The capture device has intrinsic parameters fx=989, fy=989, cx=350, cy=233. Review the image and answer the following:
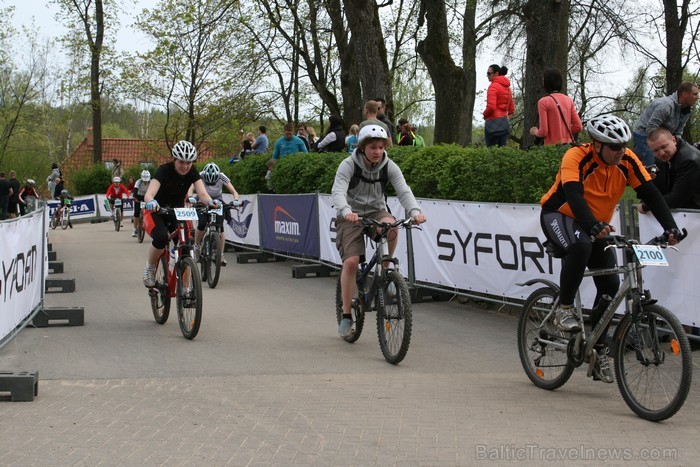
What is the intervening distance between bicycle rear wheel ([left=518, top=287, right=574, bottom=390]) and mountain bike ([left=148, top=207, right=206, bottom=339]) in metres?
3.64

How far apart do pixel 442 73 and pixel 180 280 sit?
12162mm

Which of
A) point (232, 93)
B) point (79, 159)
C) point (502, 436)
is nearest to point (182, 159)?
point (502, 436)

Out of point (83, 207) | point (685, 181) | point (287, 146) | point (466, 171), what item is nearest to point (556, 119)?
point (466, 171)

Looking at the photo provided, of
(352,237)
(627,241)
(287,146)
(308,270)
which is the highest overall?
(287,146)

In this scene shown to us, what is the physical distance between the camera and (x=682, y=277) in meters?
8.36

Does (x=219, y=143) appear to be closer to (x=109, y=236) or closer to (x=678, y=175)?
(x=109, y=236)

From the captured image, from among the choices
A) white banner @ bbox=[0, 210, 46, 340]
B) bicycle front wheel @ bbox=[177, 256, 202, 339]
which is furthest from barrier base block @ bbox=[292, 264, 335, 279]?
bicycle front wheel @ bbox=[177, 256, 202, 339]

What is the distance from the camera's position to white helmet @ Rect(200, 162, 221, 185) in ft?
52.6

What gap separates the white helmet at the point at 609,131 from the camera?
22.0 ft

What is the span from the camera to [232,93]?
43.4m

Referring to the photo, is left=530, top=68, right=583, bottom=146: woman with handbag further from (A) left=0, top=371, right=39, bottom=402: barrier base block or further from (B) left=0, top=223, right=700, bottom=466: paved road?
(A) left=0, top=371, right=39, bottom=402: barrier base block

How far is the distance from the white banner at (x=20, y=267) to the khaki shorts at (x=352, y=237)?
2977 mm

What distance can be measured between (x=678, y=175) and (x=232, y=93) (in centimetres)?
3612

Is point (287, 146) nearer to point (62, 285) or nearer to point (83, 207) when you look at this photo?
point (62, 285)
